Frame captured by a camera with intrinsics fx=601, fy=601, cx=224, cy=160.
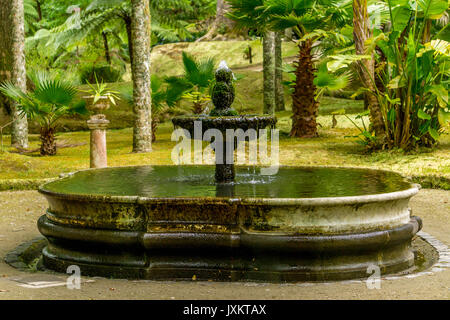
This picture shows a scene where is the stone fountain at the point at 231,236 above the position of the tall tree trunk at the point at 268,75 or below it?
below

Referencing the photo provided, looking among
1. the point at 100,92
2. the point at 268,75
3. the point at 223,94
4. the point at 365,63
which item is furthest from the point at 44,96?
the point at 223,94

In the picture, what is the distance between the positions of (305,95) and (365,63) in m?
2.41

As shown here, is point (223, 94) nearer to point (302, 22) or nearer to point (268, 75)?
point (302, 22)

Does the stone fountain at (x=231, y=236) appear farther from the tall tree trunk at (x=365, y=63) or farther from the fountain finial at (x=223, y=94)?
the tall tree trunk at (x=365, y=63)

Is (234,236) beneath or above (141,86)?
beneath

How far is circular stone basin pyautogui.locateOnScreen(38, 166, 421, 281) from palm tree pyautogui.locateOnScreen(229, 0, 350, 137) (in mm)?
7246

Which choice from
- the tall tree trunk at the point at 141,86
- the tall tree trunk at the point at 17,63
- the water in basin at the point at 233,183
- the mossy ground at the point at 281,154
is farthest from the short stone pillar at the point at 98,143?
the tall tree trunk at the point at 17,63

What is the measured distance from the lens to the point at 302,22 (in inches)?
496

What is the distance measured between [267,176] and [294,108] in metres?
7.03

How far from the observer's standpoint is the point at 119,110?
59.4ft

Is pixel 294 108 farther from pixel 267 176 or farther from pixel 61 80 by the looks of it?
pixel 267 176

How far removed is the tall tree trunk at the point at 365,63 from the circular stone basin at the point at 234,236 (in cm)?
628

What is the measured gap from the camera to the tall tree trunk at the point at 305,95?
43.8 ft

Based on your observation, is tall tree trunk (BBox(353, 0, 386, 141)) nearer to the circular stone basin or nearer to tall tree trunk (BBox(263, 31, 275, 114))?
tall tree trunk (BBox(263, 31, 275, 114))
